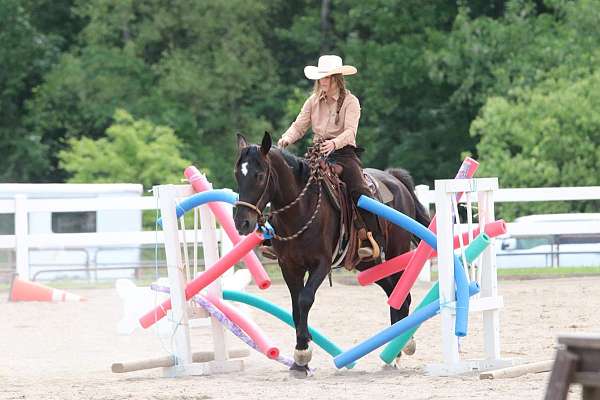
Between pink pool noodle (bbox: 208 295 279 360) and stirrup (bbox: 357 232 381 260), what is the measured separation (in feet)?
3.13

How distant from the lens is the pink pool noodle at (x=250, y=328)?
954 cm

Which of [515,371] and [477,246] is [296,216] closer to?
[477,246]

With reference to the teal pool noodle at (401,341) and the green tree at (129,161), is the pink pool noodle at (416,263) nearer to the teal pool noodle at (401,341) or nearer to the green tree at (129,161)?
the teal pool noodle at (401,341)

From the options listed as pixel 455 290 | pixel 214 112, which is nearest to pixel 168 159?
pixel 214 112

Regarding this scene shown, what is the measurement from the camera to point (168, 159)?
3369 centimetres

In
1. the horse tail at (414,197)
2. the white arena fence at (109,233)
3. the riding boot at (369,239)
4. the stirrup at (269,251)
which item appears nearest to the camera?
the stirrup at (269,251)

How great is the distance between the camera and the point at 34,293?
54.5ft

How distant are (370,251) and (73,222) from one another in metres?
15.1

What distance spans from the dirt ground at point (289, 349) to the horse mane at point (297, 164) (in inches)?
58.0

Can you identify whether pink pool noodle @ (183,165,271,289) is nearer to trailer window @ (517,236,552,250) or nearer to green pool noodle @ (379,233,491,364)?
green pool noodle @ (379,233,491,364)

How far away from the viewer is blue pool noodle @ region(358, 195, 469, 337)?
29.2ft

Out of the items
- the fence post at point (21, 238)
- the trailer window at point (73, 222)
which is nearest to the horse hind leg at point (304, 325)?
the fence post at point (21, 238)

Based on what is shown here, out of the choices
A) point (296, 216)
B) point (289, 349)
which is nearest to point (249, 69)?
point (289, 349)

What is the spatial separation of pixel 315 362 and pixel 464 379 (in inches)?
85.4
